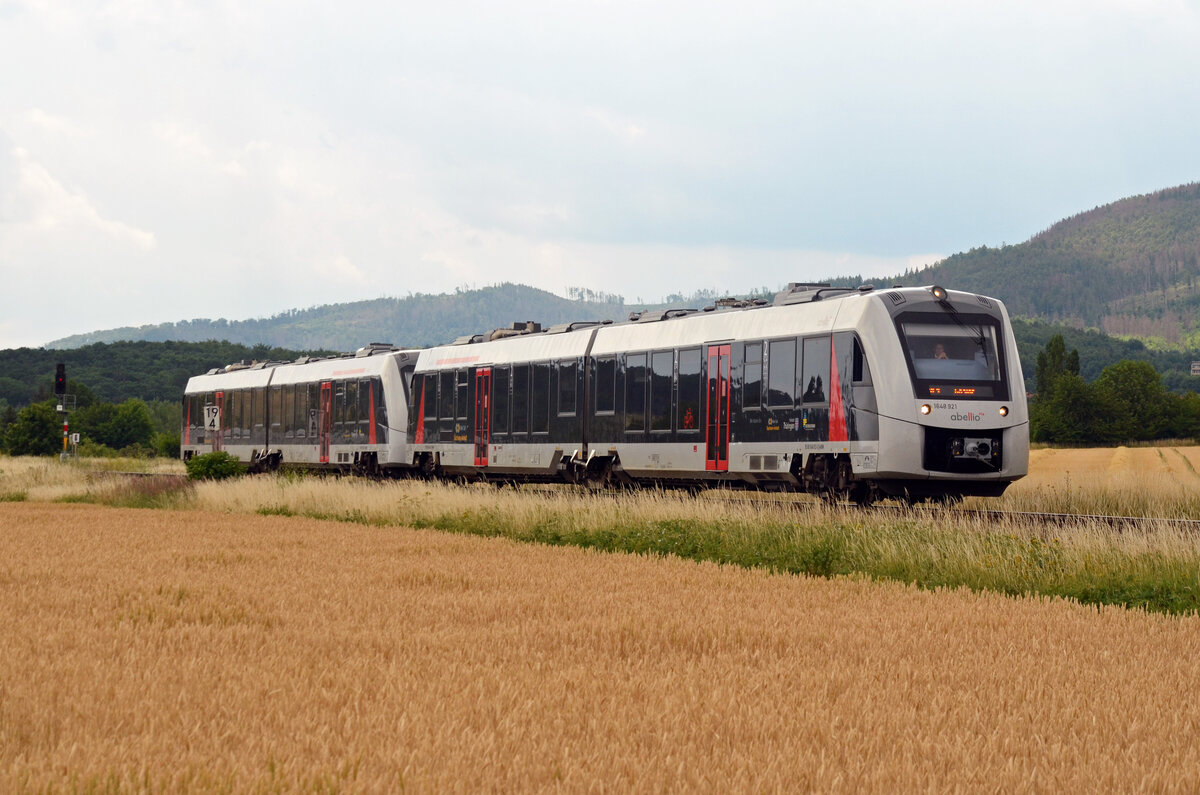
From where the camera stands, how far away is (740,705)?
6.59 metres

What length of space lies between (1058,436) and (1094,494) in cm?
10094

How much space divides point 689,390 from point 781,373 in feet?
9.08

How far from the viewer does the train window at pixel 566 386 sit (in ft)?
90.5

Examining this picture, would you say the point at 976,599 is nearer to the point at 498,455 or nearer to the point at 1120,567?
the point at 1120,567

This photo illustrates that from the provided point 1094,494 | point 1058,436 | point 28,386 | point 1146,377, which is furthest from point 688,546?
point 28,386

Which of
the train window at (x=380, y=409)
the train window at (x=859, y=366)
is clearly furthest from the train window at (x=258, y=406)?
the train window at (x=859, y=366)

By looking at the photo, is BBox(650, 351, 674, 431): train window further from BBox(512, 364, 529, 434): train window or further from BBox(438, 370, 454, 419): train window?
BBox(438, 370, 454, 419): train window

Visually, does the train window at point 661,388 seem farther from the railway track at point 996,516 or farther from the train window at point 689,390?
the railway track at point 996,516

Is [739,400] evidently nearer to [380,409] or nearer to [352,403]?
[380,409]

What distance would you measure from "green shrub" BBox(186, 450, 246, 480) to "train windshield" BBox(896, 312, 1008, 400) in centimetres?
A: 2062

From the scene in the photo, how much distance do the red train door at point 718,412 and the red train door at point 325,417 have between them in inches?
707

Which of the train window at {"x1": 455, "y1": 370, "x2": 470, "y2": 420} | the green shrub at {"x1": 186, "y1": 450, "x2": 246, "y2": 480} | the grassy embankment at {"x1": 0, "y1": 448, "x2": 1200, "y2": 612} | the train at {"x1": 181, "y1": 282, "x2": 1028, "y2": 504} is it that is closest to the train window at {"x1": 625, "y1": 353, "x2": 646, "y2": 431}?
the train at {"x1": 181, "y1": 282, "x2": 1028, "y2": 504}

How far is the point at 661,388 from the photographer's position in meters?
24.6

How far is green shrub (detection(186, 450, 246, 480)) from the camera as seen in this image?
3384cm
